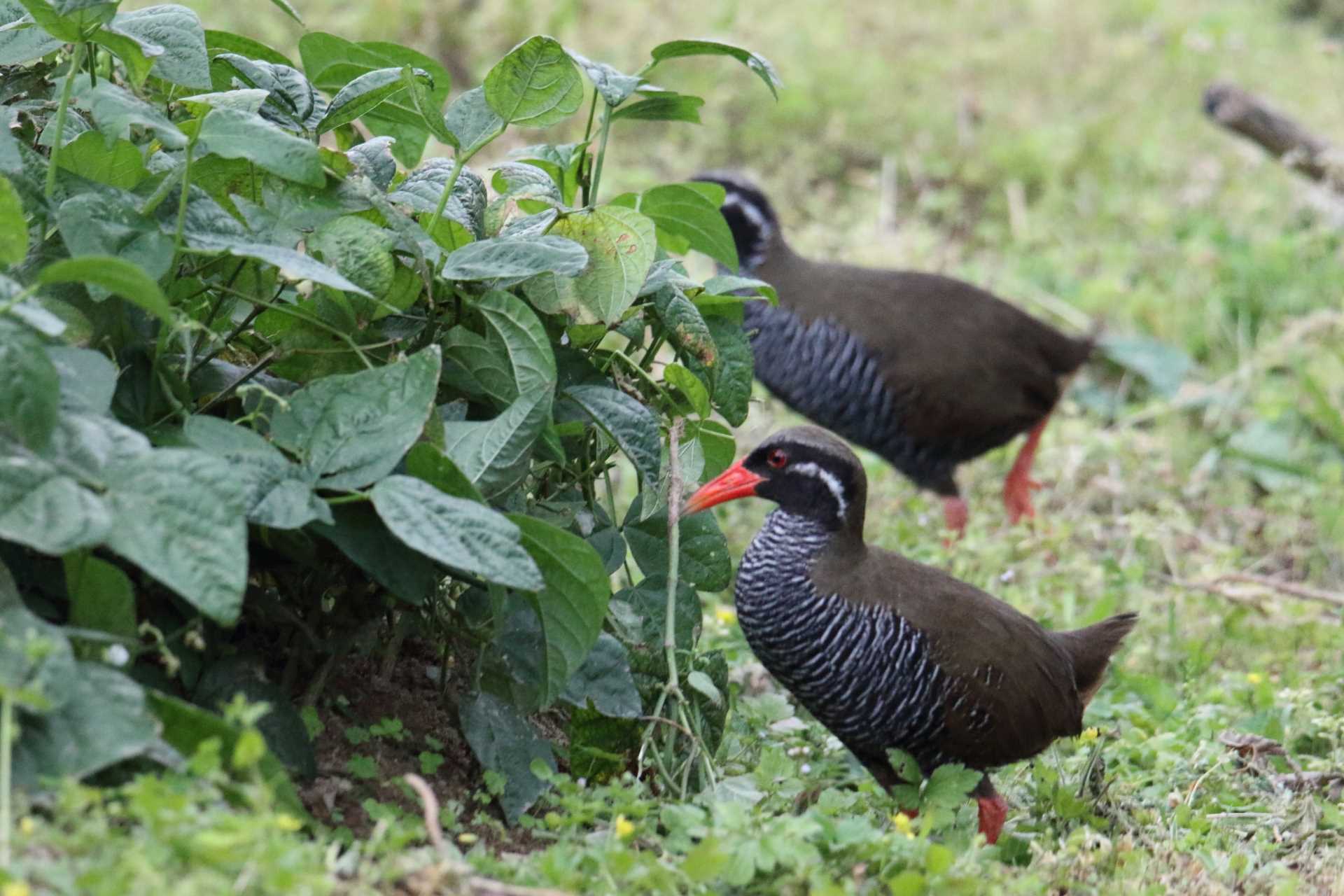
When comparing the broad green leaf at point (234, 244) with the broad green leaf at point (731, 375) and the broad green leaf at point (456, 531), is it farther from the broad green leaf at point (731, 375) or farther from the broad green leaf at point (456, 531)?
the broad green leaf at point (731, 375)

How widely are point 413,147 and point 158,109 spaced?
26.1 inches

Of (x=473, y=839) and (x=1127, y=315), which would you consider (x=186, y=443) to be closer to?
(x=473, y=839)

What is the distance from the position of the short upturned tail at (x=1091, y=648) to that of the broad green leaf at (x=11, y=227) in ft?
8.28

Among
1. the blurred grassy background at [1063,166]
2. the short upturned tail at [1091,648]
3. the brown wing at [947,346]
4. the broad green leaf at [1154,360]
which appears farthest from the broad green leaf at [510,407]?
the broad green leaf at [1154,360]

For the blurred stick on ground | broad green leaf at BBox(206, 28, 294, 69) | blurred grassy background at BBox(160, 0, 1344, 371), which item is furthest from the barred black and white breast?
the blurred stick on ground

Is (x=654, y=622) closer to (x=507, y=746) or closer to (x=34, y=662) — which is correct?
(x=507, y=746)

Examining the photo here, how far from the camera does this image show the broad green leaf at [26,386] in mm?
2170

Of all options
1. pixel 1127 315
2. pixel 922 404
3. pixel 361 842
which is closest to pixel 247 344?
pixel 361 842

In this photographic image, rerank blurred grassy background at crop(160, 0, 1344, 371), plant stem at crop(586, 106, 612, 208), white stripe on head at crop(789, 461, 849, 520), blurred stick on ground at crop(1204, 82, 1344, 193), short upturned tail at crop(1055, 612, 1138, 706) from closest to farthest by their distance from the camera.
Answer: plant stem at crop(586, 106, 612, 208) → white stripe on head at crop(789, 461, 849, 520) → short upturned tail at crop(1055, 612, 1138, 706) → blurred stick on ground at crop(1204, 82, 1344, 193) → blurred grassy background at crop(160, 0, 1344, 371)

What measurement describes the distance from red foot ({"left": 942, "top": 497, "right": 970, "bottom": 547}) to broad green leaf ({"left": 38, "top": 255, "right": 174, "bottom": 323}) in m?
4.07

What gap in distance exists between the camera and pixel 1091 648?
3902 millimetres

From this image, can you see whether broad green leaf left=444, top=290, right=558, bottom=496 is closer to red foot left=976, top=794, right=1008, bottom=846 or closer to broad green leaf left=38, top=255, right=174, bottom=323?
broad green leaf left=38, top=255, right=174, bottom=323

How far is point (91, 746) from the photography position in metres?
2.13

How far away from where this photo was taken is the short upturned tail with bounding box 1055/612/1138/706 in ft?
12.7
